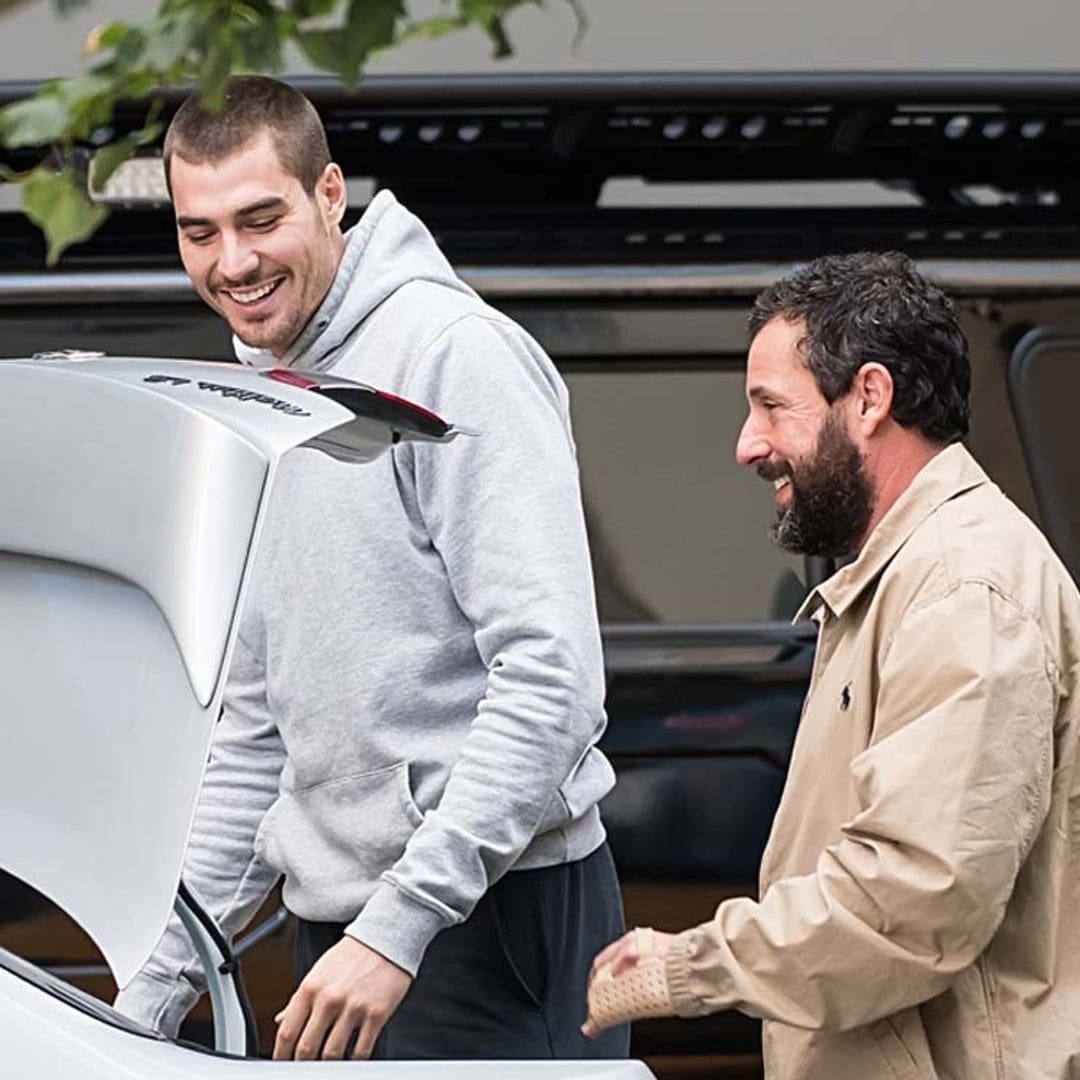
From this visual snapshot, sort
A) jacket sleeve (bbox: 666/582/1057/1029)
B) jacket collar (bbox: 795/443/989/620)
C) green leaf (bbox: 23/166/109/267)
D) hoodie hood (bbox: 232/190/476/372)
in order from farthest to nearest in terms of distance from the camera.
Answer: hoodie hood (bbox: 232/190/476/372) → jacket collar (bbox: 795/443/989/620) → jacket sleeve (bbox: 666/582/1057/1029) → green leaf (bbox: 23/166/109/267)

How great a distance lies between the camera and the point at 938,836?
2.70 meters

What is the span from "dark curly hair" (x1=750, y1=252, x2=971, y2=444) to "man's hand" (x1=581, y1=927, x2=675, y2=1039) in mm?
585

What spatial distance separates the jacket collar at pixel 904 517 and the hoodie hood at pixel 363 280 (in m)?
0.65

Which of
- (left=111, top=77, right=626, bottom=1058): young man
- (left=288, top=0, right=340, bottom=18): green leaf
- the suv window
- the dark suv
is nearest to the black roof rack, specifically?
the dark suv

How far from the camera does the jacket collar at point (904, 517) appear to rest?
2.93 metres

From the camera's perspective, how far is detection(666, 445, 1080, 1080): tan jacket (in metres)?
2.71

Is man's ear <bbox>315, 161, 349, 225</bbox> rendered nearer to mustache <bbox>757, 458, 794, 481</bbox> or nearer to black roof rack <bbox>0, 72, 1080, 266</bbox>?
mustache <bbox>757, 458, 794, 481</bbox>

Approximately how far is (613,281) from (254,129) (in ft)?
6.34

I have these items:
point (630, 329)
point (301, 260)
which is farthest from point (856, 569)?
point (630, 329)

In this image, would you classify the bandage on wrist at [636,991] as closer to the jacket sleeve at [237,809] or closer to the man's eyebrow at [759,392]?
the man's eyebrow at [759,392]

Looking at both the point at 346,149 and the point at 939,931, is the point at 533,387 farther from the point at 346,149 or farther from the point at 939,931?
the point at 346,149

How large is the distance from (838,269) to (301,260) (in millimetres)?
606

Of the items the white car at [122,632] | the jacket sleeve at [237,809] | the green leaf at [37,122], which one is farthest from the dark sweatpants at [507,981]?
the green leaf at [37,122]

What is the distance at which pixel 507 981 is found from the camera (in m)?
3.29
